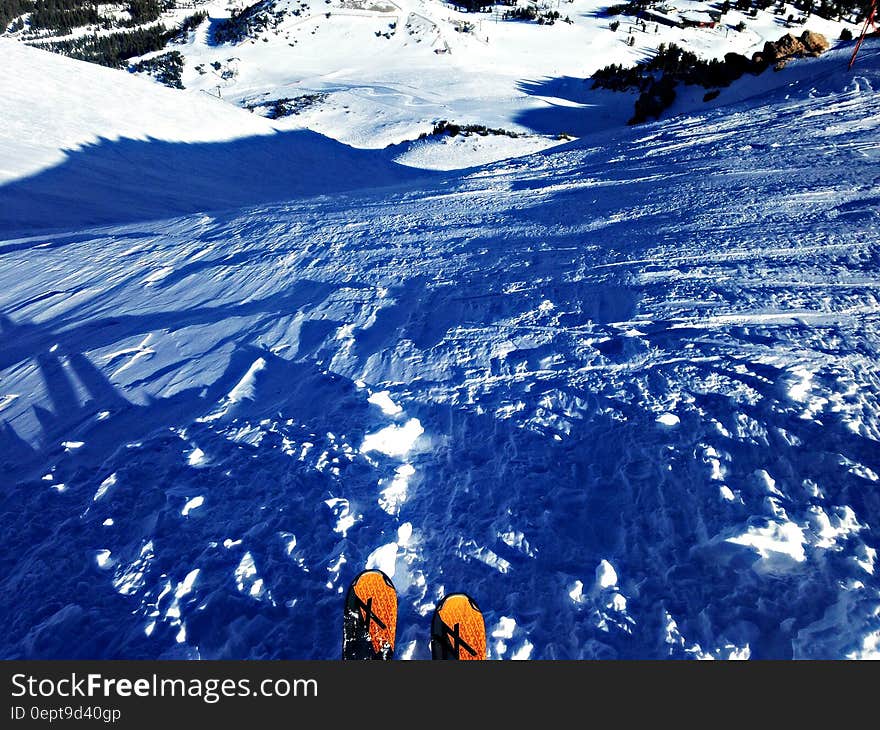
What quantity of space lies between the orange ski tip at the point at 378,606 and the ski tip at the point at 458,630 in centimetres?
20

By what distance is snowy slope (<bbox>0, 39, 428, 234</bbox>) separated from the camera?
9938 mm

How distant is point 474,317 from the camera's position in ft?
Result: 14.2

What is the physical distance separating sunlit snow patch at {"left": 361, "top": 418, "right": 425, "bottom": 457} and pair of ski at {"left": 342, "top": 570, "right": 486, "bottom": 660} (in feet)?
3.16

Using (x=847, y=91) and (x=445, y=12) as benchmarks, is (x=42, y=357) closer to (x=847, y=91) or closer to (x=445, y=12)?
(x=847, y=91)

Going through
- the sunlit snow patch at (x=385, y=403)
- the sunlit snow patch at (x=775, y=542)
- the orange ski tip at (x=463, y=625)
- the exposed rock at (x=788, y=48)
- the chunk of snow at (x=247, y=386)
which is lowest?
the orange ski tip at (x=463, y=625)

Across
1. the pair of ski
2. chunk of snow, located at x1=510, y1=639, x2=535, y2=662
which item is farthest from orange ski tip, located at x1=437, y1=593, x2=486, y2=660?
chunk of snow, located at x1=510, y1=639, x2=535, y2=662

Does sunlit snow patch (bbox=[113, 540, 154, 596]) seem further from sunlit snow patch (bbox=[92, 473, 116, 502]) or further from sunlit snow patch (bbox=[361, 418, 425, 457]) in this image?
sunlit snow patch (bbox=[361, 418, 425, 457])


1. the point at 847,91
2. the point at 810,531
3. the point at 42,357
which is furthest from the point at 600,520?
the point at 847,91

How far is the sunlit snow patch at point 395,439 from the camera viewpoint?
118 inches

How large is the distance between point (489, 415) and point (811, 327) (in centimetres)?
242

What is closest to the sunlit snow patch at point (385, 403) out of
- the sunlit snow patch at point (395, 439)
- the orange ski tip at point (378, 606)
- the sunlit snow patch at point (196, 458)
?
the sunlit snow patch at point (395, 439)

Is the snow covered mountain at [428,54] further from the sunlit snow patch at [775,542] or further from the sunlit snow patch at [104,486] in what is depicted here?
the sunlit snow patch at [775,542]

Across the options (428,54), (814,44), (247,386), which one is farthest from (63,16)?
(247,386)

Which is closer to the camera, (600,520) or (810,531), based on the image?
(810,531)
